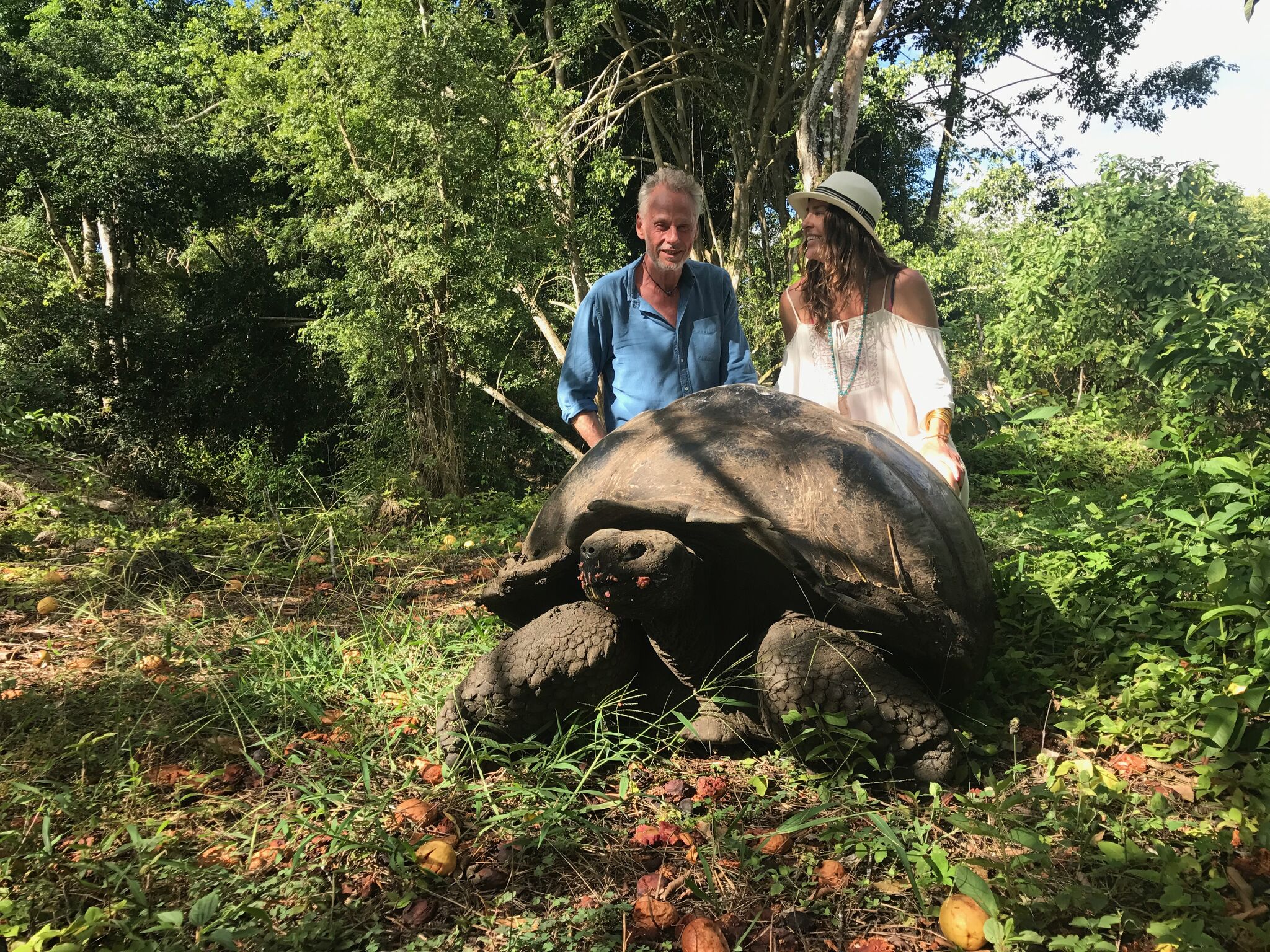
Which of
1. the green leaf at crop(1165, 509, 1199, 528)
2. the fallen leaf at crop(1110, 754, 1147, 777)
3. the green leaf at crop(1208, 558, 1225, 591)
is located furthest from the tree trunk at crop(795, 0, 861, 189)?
the fallen leaf at crop(1110, 754, 1147, 777)

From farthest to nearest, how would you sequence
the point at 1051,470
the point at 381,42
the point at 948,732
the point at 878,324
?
the point at 1051,470
the point at 381,42
the point at 878,324
the point at 948,732

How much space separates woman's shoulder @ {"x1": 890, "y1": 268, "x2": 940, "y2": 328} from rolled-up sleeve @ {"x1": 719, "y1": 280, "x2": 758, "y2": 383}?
642mm

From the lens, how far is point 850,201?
2.67m

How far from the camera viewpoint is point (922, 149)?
15281mm

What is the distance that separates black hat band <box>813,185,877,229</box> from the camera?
2660 millimetres

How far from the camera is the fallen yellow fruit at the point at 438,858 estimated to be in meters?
1.60

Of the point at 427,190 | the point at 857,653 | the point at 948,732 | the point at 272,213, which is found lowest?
the point at 948,732

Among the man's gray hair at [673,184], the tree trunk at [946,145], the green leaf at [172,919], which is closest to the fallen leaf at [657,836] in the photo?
the green leaf at [172,919]

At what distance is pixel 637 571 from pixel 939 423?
1.28 m

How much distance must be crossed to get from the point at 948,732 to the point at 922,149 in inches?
619

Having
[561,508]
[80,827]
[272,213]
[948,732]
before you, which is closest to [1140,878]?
[948,732]

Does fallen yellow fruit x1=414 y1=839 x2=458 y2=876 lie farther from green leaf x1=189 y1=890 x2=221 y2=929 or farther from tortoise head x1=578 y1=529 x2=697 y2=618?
tortoise head x1=578 y1=529 x2=697 y2=618

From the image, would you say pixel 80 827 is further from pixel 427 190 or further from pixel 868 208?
pixel 427 190

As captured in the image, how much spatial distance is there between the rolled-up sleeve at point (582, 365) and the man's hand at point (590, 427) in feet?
0.10
